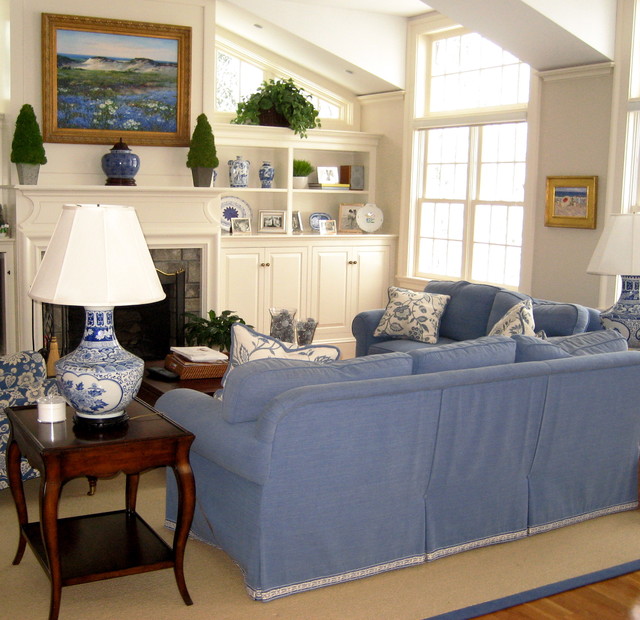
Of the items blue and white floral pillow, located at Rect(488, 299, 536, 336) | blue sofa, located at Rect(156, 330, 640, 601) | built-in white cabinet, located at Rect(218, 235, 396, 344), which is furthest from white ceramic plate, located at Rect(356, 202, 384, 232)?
blue sofa, located at Rect(156, 330, 640, 601)

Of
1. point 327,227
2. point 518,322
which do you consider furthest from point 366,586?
point 327,227

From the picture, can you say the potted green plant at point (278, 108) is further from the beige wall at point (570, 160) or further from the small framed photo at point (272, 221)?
the beige wall at point (570, 160)

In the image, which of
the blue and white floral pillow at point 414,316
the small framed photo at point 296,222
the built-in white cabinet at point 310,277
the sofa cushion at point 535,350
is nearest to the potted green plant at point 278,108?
the small framed photo at point 296,222

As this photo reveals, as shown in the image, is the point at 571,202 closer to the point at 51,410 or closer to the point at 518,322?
the point at 518,322

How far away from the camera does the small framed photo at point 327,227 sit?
7883mm

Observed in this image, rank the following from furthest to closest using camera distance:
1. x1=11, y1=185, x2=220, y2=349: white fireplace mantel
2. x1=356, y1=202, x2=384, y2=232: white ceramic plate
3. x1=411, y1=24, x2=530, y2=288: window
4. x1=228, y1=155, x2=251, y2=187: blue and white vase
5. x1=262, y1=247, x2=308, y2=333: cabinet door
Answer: x1=356, y1=202, x2=384, y2=232: white ceramic plate, x1=262, y1=247, x2=308, y2=333: cabinet door, x1=228, y1=155, x2=251, y2=187: blue and white vase, x1=411, y1=24, x2=530, y2=288: window, x1=11, y1=185, x2=220, y2=349: white fireplace mantel

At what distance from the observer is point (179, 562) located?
9.63 ft

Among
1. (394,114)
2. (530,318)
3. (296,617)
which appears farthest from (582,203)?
(296,617)

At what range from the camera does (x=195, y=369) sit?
4547mm

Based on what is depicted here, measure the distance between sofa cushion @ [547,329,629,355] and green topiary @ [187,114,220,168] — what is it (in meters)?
3.57

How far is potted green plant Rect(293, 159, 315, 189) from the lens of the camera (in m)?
7.62

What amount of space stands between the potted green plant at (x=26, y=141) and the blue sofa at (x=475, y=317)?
2579 mm

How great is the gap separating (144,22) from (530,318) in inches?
150

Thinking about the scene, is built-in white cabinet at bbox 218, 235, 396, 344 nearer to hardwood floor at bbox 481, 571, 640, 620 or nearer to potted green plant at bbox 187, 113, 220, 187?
potted green plant at bbox 187, 113, 220, 187
